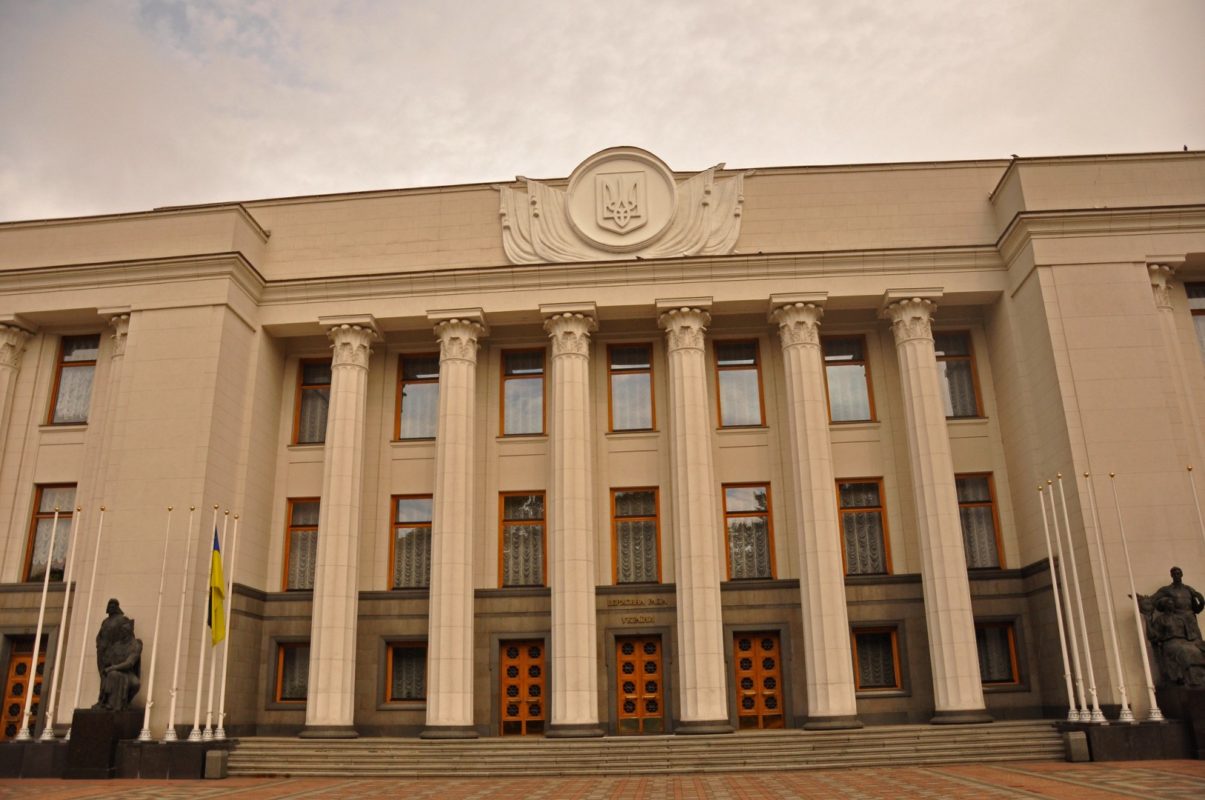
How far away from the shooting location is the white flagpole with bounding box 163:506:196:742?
1777 cm

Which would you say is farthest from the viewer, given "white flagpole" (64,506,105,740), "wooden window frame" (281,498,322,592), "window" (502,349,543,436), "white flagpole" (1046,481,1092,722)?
"window" (502,349,543,436)

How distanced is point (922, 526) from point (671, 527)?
565 centimetres

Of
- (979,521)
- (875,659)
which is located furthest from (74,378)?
(979,521)

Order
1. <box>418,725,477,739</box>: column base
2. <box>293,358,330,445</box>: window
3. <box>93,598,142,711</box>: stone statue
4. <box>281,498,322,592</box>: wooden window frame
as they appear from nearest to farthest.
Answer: <box>93,598,142,711</box>: stone statue, <box>418,725,477,739</box>: column base, <box>281,498,322,592</box>: wooden window frame, <box>293,358,330,445</box>: window

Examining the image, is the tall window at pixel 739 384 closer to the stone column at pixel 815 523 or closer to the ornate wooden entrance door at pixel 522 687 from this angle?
the stone column at pixel 815 523

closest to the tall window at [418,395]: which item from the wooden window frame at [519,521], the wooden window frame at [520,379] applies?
the wooden window frame at [520,379]

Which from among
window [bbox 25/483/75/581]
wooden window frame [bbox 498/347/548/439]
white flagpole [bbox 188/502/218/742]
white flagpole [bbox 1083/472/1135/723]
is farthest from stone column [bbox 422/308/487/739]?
white flagpole [bbox 1083/472/1135/723]

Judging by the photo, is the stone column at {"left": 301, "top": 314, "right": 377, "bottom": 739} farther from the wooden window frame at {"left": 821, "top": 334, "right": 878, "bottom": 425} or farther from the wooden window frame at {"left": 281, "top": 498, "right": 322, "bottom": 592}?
the wooden window frame at {"left": 821, "top": 334, "right": 878, "bottom": 425}

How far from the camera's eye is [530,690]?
21219 millimetres

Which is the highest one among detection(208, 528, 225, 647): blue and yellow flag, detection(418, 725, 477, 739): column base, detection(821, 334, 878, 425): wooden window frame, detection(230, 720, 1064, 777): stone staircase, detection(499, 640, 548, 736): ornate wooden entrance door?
detection(821, 334, 878, 425): wooden window frame

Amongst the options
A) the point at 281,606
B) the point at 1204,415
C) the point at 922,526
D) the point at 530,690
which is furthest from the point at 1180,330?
the point at 281,606

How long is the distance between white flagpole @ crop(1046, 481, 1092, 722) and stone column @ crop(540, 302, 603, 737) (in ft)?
31.2

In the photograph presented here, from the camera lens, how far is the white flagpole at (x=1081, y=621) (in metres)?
17.2

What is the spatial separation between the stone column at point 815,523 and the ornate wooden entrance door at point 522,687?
6.04 m
